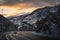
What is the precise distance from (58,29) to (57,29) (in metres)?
1.01

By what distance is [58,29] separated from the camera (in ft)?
641

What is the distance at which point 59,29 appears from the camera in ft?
642

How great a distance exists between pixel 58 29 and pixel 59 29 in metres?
1.12

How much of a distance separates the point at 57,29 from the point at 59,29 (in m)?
1.99

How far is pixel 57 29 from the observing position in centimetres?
19562
